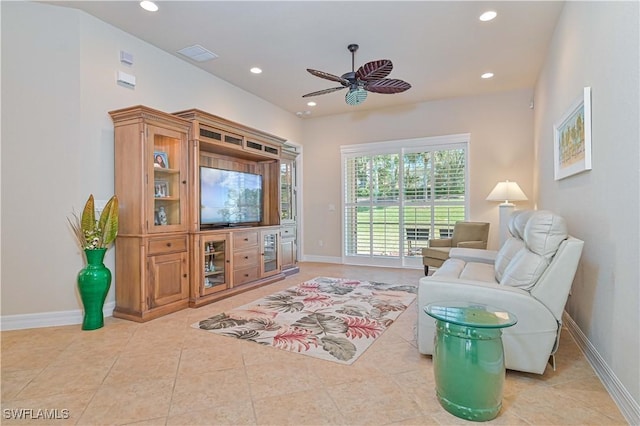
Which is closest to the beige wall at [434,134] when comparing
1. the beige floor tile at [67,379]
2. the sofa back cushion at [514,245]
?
the sofa back cushion at [514,245]

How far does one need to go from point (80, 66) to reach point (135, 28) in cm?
72

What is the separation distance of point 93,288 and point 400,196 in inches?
190

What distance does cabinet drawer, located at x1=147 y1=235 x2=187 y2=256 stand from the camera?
3361mm

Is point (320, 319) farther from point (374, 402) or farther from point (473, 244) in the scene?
point (473, 244)

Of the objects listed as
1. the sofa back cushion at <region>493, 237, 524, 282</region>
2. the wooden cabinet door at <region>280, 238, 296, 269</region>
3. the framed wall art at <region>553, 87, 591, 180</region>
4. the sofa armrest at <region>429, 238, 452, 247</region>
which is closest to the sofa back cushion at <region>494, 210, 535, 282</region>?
the sofa back cushion at <region>493, 237, 524, 282</region>

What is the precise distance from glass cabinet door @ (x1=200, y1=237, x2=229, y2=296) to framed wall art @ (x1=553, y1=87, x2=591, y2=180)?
3.67 metres

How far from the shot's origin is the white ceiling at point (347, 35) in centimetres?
317

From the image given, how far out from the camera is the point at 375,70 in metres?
3.24

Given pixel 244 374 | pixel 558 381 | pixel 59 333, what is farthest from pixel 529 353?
pixel 59 333

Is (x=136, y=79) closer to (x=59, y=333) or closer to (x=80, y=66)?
(x=80, y=66)

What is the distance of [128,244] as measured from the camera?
3.35 m

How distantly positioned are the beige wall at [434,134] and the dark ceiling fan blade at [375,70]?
287cm

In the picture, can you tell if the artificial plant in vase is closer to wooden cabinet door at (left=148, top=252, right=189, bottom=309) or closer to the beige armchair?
wooden cabinet door at (left=148, top=252, right=189, bottom=309)

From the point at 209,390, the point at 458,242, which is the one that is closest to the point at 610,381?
the point at 209,390
